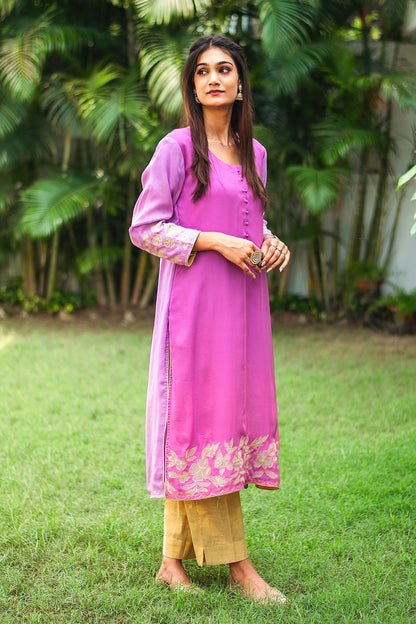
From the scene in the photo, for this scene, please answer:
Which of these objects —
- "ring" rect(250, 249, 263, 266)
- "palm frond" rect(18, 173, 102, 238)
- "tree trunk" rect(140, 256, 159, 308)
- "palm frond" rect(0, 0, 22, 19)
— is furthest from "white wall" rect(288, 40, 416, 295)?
"ring" rect(250, 249, 263, 266)

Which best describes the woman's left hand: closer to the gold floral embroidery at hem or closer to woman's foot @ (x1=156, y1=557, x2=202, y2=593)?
the gold floral embroidery at hem

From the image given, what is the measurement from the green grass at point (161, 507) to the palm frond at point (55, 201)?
1.72 meters

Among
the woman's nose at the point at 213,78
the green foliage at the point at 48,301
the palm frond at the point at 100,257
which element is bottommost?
the green foliage at the point at 48,301

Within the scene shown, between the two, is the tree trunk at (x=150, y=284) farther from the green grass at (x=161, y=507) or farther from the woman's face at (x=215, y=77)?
the woman's face at (x=215, y=77)

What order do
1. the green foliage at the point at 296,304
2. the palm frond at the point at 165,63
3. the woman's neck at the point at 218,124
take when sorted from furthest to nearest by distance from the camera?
1. the green foliage at the point at 296,304
2. the palm frond at the point at 165,63
3. the woman's neck at the point at 218,124

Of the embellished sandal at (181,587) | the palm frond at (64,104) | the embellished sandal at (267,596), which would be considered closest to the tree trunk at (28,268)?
the palm frond at (64,104)

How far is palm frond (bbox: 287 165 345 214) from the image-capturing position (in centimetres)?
568

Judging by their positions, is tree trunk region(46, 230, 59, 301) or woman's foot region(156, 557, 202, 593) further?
tree trunk region(46, 230, 59, 301)

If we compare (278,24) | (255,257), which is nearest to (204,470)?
(255,257)

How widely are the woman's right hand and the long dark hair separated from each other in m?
0.14

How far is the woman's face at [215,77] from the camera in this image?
6.43 ft

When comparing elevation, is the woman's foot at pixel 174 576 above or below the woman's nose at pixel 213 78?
below

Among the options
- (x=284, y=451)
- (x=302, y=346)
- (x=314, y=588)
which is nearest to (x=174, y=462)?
(x=314, y=588)

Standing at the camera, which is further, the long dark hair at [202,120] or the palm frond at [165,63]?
the palm frond at [165,63]
